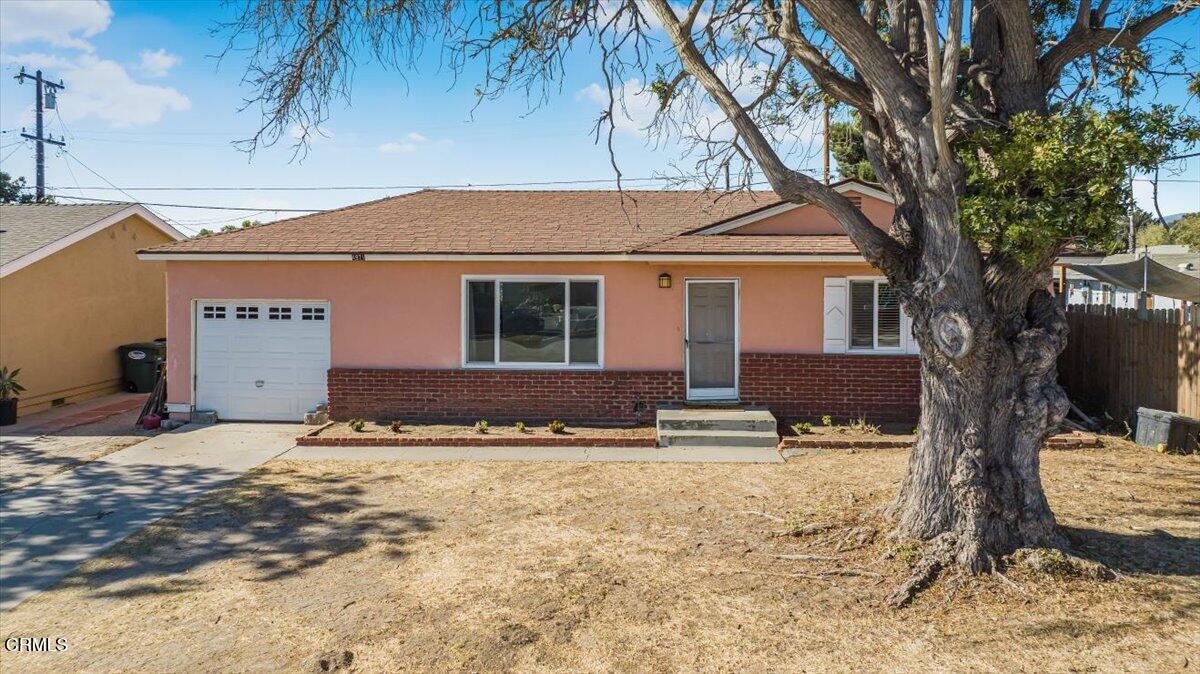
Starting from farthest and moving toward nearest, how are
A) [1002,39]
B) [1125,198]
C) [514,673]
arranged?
1. [1002,39]
2. [1125,198]
3. [514,673]

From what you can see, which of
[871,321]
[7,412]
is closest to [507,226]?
[871,321]

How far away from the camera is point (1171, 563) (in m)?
5.78

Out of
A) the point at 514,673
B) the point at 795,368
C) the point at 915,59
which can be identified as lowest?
the point at 514,673

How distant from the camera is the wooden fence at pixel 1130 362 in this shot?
398 inches

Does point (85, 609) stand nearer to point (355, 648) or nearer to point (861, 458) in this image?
point (355, 648)

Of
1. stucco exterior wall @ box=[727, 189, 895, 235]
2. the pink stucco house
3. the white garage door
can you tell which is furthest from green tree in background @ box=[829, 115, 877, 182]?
the white garage door

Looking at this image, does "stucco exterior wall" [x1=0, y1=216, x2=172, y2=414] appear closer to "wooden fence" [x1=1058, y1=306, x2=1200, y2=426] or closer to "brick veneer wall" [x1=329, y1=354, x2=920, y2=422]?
"brick veneer wall" [x1=329, y1=354, x2=920, y2=422]

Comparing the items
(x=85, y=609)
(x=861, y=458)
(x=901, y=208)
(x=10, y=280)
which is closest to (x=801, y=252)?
(x=861, y=458)

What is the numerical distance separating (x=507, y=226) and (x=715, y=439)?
522 centimetres

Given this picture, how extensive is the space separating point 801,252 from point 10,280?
13464 mm

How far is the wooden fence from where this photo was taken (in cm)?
1010

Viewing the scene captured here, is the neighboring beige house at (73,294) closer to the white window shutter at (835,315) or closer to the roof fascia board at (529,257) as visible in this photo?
the roof fascia board at (529,257)

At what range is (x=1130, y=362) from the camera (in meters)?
11.1

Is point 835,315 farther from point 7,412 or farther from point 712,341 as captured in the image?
point 7,412
